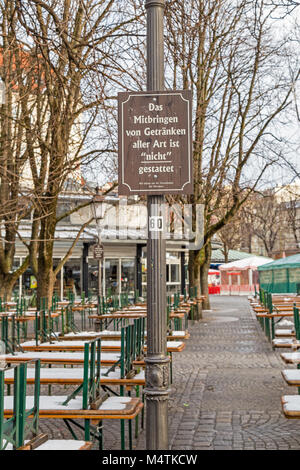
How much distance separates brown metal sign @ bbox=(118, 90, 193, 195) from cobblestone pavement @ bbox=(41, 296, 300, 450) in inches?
114

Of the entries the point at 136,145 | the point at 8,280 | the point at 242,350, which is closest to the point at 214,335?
the point at 242,350

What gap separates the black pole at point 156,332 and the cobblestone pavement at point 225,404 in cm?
167

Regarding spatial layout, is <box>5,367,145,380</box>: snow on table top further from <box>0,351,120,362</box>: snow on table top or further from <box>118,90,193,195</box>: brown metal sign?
<box>118,90,193,195</box>: brown metal sign

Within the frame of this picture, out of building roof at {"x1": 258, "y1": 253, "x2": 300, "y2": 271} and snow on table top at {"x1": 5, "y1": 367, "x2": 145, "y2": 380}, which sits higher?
building roof at {"x1": 258, "y1": 253, "x2": 300, "y2": 271}

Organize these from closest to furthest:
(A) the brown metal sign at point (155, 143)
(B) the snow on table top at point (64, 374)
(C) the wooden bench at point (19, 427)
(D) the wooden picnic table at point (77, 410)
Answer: (C) the wooden bench at point (19, 427), (A) the brown metal sign at point (155, 143), (D) the wooden picnic table at point (77, 410), (B) the snow on table top at point (64, 374)

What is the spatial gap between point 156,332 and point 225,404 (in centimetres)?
393

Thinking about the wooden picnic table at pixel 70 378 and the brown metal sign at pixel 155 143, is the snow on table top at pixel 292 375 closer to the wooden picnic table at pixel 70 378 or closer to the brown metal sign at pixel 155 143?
the wooden picnic table at pixel 70 378

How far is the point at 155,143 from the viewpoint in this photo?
4.42 metres

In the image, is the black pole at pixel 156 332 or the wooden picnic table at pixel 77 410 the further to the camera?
the wooden picnic table at pixel 77 410

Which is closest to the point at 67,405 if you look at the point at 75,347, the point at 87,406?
the point at 87,406

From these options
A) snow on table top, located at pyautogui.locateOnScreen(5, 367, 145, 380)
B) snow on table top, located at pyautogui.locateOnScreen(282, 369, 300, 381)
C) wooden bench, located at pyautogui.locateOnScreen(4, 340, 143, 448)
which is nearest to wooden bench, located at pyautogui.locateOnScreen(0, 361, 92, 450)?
wooden bench, located at pyautogui.locateOnScreen(4, 340, 143, 448)

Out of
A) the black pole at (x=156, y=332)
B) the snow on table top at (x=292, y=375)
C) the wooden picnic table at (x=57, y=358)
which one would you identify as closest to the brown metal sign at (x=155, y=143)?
the black pole at (x=156, y=332)

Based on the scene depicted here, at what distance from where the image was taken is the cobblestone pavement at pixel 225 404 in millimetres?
6012

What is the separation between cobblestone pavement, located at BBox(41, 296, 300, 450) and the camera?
19.7 feet
